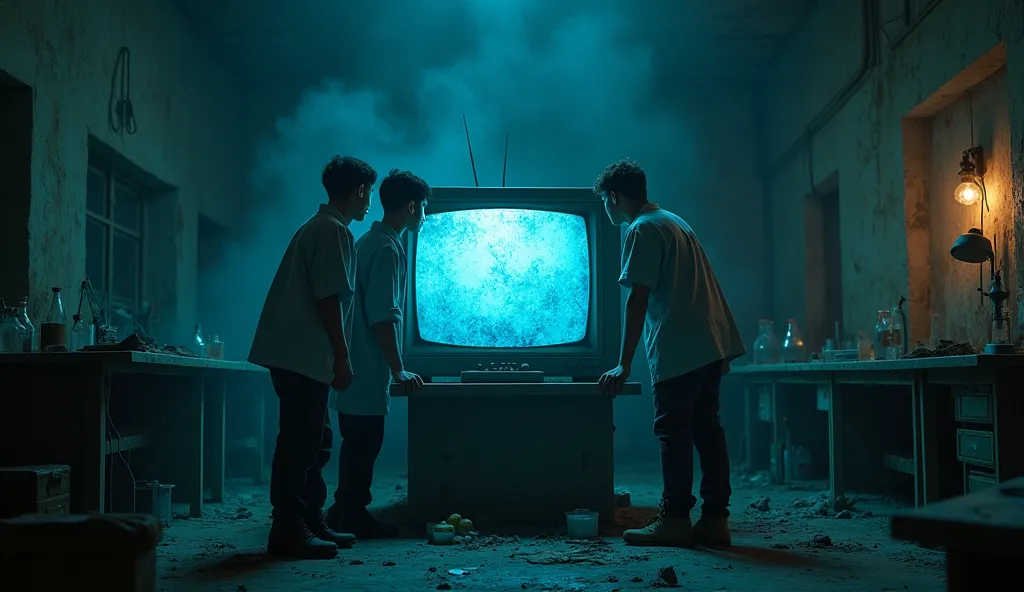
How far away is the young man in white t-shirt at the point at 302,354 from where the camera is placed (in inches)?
127

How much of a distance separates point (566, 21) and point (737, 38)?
52.9 inches

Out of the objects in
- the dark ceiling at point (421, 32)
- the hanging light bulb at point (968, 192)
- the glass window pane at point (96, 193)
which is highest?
the dark ceiling at point (421, 32)

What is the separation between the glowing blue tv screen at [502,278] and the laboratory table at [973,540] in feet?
8.74

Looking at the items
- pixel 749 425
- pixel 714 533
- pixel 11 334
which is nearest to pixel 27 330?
pixel 11 334

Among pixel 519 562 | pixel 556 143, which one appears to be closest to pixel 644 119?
pixel 556 143

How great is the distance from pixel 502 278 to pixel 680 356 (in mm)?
940

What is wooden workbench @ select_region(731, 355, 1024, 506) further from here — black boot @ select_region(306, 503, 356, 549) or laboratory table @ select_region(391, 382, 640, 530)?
black boot @ select_region(306, 503, 356, 549)

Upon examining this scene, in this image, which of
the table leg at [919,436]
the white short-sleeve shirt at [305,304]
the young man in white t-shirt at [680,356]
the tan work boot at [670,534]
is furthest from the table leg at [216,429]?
the table leg at [919,436]

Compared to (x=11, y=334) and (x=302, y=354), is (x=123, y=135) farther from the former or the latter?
(x=302, y=354)

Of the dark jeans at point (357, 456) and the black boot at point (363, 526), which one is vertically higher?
the dark jeans at point (357, 456)

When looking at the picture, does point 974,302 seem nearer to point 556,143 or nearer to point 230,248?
point 556,143

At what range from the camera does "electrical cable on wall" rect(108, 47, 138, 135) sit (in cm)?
526

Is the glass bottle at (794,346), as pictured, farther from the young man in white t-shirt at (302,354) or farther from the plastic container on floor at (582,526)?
the young man in white t-shirt at (302,354)

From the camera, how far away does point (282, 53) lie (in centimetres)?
770
